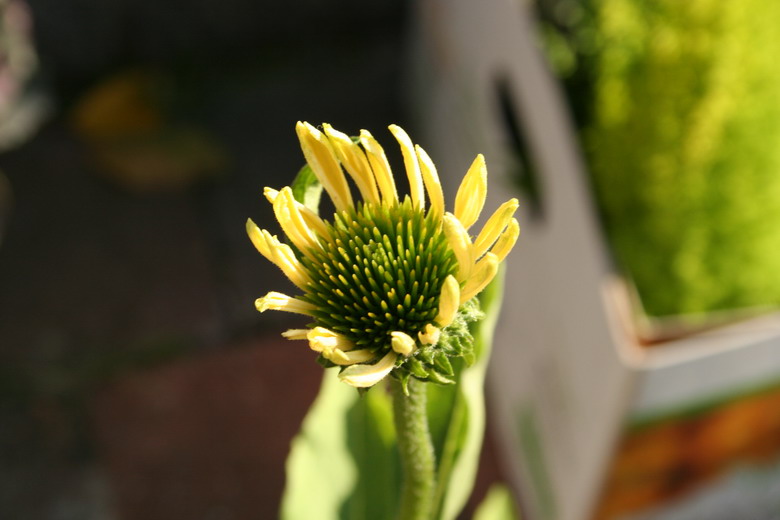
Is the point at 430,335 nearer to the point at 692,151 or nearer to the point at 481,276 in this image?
the point at 481,276

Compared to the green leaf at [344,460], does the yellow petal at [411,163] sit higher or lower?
higher

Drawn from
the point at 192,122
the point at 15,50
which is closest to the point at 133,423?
the point at 192,122

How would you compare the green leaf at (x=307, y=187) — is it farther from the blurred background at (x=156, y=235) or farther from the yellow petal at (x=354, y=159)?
the blurred background at (x=156, y=235)

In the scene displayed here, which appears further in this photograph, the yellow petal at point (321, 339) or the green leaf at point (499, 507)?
the green leaf at point (499, 507)

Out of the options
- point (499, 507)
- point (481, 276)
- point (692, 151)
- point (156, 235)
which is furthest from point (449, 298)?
point (156, 235)

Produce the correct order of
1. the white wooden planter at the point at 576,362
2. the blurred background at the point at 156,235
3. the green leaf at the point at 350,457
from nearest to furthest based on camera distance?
the green leaf at the point at 350,457 < the white wooden planter at the point at 576,362 < the blurred background at the point at 156,235

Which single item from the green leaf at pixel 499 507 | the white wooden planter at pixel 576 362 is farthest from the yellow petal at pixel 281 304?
the white wooden planter at pixel 576 362
